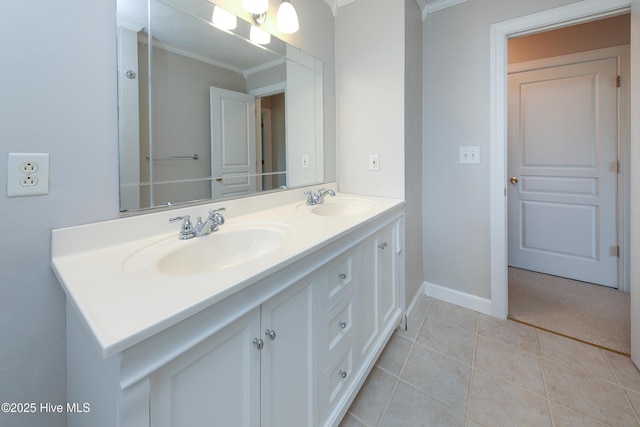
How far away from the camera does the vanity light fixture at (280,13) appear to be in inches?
49.8

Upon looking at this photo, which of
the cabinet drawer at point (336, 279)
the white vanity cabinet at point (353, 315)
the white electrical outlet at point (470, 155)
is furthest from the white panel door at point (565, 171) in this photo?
the cabinet drawer at point (336, 279)

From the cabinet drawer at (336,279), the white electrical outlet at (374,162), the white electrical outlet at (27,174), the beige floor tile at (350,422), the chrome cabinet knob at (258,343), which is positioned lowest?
the beige floor tile at (350,422)

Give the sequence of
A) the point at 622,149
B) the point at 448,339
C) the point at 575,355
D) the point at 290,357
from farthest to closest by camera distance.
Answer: the point at 622,149 < the point at 448,339 < the point at 575,355 < the point at 290,357

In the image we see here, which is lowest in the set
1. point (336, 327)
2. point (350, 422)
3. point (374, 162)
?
point (350, 422)

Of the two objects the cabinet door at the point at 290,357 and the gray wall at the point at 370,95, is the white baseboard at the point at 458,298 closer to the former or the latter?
the gray wall at the point at 370,95

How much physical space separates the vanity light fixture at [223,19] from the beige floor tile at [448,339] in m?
1.94

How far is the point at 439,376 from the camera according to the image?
1.38 meters

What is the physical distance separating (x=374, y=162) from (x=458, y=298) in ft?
3.97

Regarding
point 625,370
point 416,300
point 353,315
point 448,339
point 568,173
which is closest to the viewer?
point 353,315

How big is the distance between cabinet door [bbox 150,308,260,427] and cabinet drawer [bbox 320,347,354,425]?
1.14 ft

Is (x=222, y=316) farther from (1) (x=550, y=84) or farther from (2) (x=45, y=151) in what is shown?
(1) (x=550, y=84)

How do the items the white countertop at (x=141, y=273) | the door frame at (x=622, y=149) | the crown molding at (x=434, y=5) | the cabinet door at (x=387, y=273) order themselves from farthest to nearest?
the door frame at (x=622, y=149)
the crown molding at (x=434, y=5)
the cabinet door at (x=387, y=273)
the white countertop at (x=141, y=273)

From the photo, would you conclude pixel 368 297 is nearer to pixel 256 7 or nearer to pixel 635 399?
pixel 635 399

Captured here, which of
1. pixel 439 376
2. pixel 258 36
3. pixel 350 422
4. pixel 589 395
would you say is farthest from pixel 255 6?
pixel 589 395
